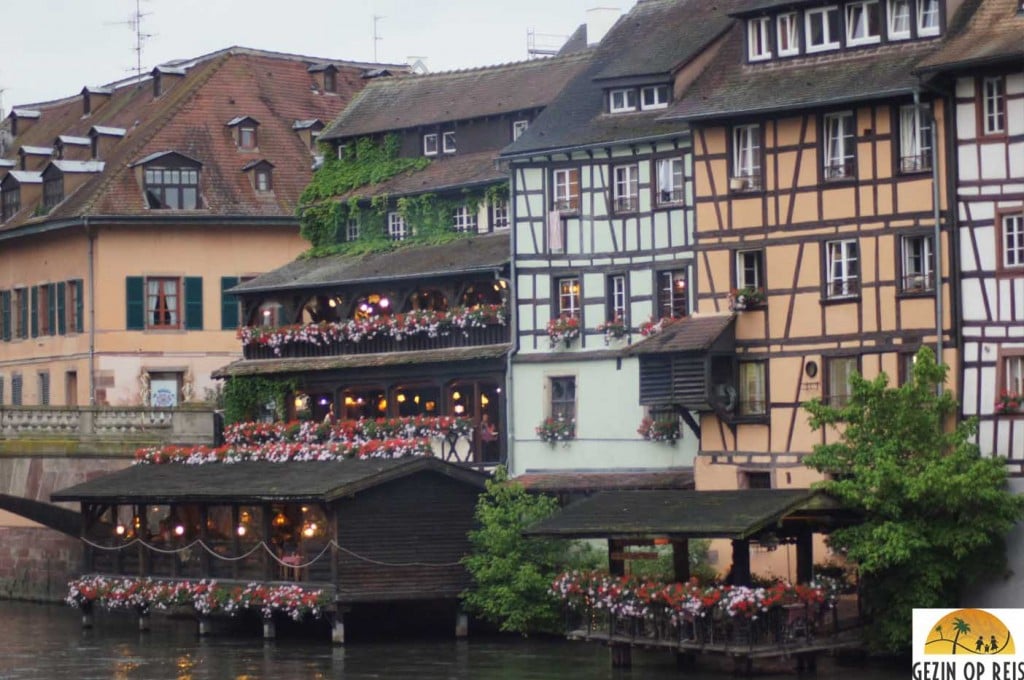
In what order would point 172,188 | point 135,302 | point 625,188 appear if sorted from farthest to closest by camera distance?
point 172,188 < point 135,302 < point 625,188

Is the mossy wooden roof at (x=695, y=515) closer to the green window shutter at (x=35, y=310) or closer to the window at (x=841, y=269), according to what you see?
the window at (x=841, y=269)

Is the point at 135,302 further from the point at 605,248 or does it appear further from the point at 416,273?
the point at 605,248

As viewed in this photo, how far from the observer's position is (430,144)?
229ft

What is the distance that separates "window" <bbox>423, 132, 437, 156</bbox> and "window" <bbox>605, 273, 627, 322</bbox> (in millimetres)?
10985

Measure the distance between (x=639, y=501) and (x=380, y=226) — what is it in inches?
766

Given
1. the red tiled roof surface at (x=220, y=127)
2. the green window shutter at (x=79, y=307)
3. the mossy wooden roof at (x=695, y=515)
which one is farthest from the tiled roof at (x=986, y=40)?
the green window shutter at (x=79, y=307)

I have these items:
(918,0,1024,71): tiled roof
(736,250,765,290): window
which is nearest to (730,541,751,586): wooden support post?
(736,250,765,290): window

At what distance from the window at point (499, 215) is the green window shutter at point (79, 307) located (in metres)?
15.9

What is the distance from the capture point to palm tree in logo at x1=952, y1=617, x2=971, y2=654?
1719 inches

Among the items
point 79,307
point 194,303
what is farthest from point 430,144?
point 79,307

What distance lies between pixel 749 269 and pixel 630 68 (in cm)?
697

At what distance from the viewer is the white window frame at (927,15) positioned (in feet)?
174

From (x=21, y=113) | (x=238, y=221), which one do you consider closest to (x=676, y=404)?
(x=238, y=221)

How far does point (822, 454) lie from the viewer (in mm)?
50406
